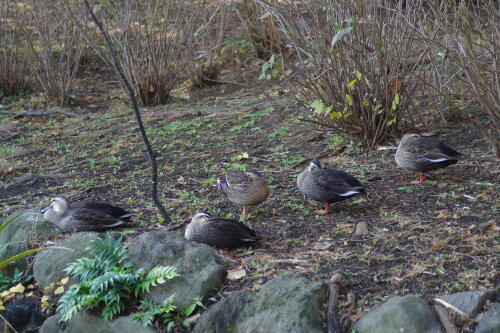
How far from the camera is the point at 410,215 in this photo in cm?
549

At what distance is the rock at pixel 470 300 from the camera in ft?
12.4

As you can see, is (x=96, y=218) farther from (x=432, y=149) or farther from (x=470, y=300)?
(x=470, y=300)

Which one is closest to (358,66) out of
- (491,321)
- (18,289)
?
(491,321)

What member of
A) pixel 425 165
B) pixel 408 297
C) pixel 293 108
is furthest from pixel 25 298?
pixel 293 108

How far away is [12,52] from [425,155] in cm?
927

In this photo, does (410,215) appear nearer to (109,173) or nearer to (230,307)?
(230,307)

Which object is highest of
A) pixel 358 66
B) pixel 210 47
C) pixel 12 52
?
pixel 358 66

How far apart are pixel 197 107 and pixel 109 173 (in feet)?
10.3

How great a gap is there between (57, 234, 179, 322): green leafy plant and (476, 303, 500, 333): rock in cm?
216

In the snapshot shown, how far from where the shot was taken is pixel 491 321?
3611 millimetres

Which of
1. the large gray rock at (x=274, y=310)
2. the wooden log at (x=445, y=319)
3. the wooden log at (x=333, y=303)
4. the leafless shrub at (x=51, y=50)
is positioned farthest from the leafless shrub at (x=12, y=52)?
the wooden log at (x=445, y=319)

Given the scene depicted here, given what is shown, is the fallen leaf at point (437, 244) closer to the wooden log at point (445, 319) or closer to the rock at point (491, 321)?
the wooden log at point (445, 319)

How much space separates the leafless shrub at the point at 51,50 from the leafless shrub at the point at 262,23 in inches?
126

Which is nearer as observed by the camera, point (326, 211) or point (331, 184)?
point (331, 184)
